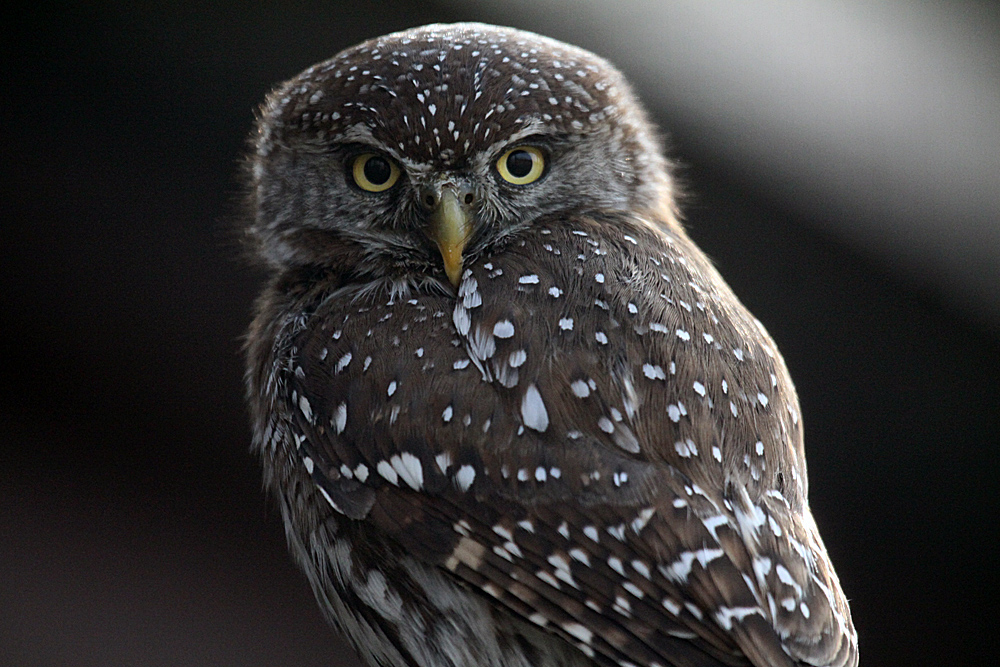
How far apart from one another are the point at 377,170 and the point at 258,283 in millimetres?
1593

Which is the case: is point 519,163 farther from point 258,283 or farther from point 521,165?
point 258,283

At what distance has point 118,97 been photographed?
3398 mm

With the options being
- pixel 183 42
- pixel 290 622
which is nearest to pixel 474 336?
pixel 183 42

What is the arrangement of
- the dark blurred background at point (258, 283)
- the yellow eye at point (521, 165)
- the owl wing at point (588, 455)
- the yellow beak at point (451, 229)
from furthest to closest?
the dark blurred background at point (258, 283), the yellow eye at point (521, 165), the yellow beak at point (451, 229), the owl wing at point (588, 455)

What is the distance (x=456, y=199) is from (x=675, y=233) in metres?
0.68

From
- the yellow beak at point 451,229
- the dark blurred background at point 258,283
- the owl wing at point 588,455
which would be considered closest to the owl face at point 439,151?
the yellow beak at point 451,229

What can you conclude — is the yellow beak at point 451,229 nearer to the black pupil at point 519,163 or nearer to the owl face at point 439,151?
the owl face at point 439,151

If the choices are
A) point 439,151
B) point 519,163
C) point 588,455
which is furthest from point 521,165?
point 588,455

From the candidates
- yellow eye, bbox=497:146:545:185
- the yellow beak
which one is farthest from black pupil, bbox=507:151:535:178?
the yellow beak

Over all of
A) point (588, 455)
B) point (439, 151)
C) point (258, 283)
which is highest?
point (439, 151)

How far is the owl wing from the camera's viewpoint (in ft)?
5.96

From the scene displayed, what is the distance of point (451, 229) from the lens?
2.13 m

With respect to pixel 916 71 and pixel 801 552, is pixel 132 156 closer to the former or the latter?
pixel 801 552

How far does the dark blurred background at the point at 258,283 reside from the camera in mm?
3404
